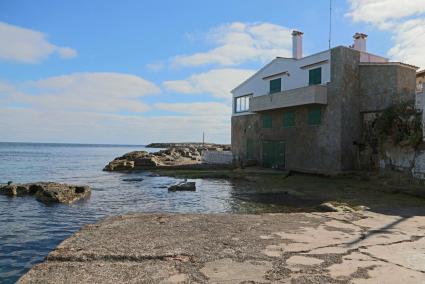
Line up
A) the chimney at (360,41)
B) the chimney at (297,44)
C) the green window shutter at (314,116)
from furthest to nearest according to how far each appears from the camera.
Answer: the chimney at (297,44) → the chimney at (360,41) → the green window shutter at (314,116)

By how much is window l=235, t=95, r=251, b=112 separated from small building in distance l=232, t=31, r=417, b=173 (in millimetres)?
3734

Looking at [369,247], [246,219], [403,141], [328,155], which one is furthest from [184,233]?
[328,155]

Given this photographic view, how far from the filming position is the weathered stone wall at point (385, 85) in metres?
23.2

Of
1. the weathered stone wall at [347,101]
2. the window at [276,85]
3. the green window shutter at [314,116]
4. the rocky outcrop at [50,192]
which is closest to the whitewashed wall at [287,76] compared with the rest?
the window at [276,85]

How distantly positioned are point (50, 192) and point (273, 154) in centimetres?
1817

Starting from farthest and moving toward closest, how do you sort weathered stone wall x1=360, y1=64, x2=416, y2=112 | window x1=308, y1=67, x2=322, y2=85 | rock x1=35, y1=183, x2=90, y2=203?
window x1=308, y1=67, x2=322, y2=85
weathered stone wall x1=360, y1=64, x2=416, y2=112
rock x1=35, y1=183, x2=90, y2=203

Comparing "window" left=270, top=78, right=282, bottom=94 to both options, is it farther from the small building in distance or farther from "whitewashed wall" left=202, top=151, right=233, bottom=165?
Answer: "whitewashed wall" left=202, top=151, right=233, bottom=165

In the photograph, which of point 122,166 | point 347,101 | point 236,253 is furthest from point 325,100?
point 122,166

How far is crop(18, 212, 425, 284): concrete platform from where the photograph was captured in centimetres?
571

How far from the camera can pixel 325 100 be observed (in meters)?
25.1

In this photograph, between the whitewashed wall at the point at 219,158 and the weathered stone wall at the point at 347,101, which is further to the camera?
the whitewashed wall at the point at 219,158

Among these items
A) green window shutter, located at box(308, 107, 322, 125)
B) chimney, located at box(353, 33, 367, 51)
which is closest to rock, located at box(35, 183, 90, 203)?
green window shutter, located at box(308, 107, 322, 125)

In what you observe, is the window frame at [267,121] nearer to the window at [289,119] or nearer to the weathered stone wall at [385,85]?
the window at [289,119]

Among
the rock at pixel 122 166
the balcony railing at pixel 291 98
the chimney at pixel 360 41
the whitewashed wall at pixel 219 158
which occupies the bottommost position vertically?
the rock at pixel 122 166
